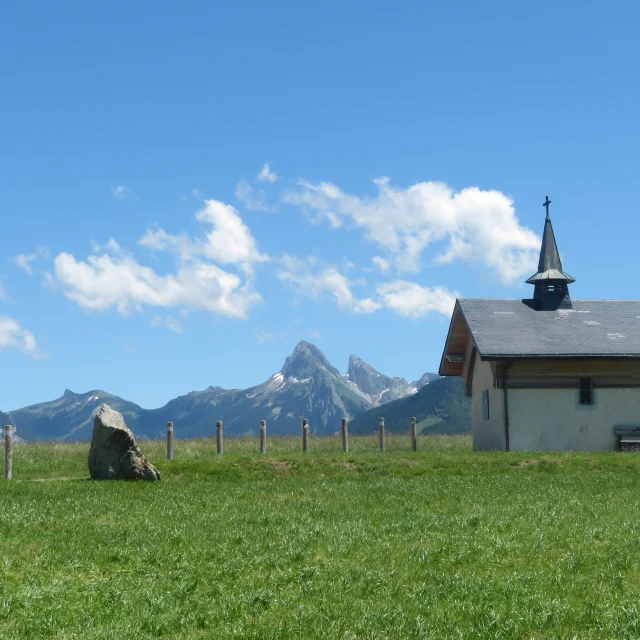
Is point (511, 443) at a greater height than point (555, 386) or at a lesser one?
lesser

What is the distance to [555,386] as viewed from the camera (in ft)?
135

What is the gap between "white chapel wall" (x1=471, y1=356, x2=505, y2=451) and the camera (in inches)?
1636

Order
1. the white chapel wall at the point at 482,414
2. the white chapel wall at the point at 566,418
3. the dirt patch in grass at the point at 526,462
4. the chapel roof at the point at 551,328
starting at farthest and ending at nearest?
the white chapel wall at the point at 482,414 < the white chapel wall at the point at 566,418 < the chapel roof at the point at 551,328 < the dirt patch in grass at the point at 526,462

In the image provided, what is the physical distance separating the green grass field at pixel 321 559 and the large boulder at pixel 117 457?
1.31 meters

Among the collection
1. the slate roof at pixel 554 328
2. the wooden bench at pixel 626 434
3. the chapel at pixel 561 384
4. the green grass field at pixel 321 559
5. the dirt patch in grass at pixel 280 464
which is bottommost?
the green grass field at pixel 321 559

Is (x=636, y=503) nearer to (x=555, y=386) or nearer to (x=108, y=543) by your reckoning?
(x=108, y=543)

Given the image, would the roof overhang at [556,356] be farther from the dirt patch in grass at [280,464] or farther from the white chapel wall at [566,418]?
the dirt patch in grass at [280,464]

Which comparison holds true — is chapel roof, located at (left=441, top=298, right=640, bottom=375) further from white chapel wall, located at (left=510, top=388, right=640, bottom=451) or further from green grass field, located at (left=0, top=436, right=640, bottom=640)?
green grass field, located at (left=0, top=436, right=640, bottom=640)

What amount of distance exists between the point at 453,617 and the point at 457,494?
40.4 ft

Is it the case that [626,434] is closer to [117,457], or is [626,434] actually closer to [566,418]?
[566,418]

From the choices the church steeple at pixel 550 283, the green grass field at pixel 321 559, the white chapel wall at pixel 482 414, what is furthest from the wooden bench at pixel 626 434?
the green grass field at pixel 321 559

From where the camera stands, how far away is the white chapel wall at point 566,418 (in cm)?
4059

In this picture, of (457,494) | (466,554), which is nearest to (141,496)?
(457,494)

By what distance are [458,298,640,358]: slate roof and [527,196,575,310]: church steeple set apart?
620mm
